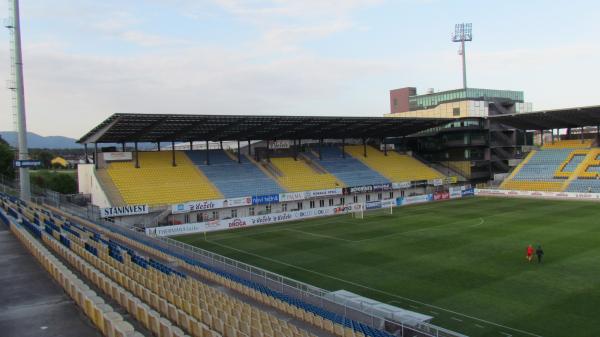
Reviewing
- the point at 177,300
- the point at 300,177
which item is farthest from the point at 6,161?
the point at 177,300

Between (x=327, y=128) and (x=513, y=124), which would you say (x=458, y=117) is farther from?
(x=327, y=128)

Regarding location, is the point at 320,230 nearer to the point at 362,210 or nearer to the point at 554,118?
the point at 362,210

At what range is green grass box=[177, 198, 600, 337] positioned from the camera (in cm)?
2042

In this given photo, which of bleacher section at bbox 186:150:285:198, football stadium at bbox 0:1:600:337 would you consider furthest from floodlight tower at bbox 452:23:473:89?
bleacher section at bbox 186:150:285:198

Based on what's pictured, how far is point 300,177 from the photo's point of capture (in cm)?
6253

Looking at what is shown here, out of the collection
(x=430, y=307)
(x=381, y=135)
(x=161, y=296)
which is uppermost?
(x=381, y=135)

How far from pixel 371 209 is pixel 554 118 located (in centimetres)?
3200

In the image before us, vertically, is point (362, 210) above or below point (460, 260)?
above

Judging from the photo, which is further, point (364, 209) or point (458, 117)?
point (458, 117)

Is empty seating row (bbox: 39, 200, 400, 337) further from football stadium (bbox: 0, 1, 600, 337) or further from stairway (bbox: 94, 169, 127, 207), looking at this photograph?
stairway (bbox: 94, 169, 127, 207)

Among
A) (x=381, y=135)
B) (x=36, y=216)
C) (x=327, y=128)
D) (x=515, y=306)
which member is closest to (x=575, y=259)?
(x=515, y=306)

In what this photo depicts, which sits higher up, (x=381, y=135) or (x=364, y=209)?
(x=381, y=135)

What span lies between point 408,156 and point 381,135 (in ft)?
23.1

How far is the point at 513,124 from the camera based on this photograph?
244 ft
